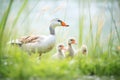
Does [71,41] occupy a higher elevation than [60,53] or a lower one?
higher

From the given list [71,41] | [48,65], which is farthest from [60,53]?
[48,65]

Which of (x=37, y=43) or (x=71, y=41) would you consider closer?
(x=37, y=43)

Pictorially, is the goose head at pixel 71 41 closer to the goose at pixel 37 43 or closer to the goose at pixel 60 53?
the goose at pixel 60 53

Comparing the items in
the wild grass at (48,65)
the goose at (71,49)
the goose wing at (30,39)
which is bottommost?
the wild grass at (48,65)

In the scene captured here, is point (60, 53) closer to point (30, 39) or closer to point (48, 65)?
point (30, 39)

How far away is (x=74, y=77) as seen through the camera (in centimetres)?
396

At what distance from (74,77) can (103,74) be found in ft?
1.71

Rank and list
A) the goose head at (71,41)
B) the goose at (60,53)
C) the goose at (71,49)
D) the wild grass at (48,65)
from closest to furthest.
Result: the wild grass at (48,65)
the goose at (60,53)
the goose at (71,49)
the goose head at (71,41)

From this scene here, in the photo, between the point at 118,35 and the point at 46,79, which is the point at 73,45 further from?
the point at 46,79

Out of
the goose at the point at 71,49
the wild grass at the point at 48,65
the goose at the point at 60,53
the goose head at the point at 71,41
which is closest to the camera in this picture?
the wild grass at the point at 48,65

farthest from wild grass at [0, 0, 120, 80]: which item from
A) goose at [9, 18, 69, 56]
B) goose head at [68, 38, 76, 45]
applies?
goose head at [68, 38, 76, 45]

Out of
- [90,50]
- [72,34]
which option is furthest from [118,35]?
[72,34]

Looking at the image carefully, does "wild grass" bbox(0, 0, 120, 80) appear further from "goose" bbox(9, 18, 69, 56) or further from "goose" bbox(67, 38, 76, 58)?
"goose" bbox(67, 38, 76, 58)

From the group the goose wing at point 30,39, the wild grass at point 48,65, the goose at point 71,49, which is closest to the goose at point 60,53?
the goose at point 71,49
